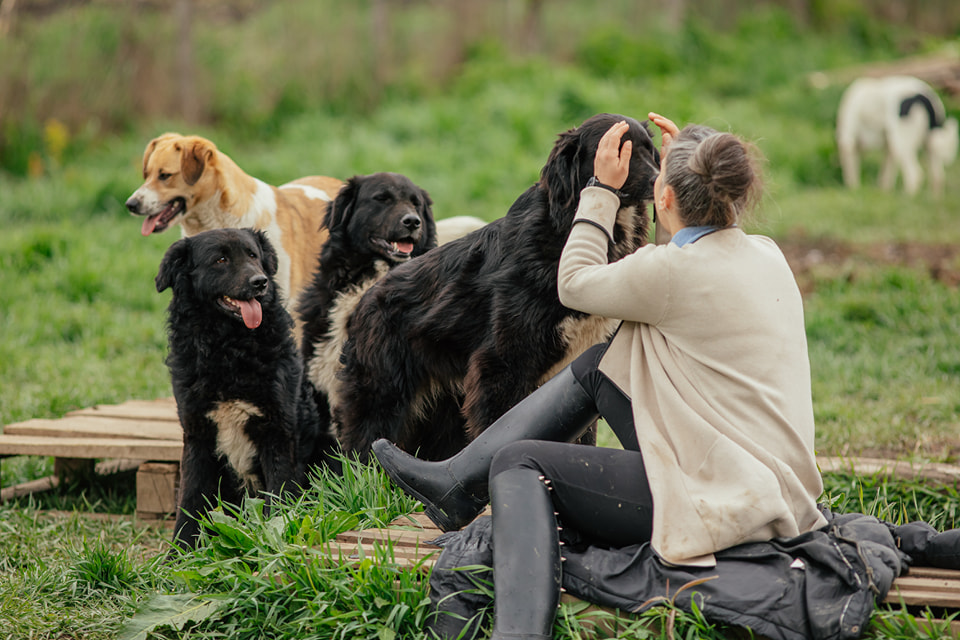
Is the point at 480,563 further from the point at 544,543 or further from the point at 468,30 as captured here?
the point at 468,30

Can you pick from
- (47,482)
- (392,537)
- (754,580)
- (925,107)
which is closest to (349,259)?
(392,537)

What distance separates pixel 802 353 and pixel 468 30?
13503mm

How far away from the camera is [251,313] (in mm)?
3850

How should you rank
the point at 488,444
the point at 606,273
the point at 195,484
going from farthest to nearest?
the point at 195,484
the point at 488,444
the point at 606,273

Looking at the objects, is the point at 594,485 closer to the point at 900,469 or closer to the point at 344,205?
the point at 900,469

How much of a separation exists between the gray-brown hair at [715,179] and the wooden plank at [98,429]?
298 centimetres

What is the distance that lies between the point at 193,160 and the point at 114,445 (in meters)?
1.99

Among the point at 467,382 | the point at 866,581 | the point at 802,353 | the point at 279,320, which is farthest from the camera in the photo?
the point at 279,320

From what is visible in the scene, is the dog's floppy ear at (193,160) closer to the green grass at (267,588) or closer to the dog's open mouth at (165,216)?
the dog's open mouth at (165,216)

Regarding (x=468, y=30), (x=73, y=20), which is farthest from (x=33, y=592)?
(x=468, y=30)

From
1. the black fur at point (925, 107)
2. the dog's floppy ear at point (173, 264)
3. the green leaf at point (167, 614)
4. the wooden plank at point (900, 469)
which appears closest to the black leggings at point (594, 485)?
the green leaf at point (167, 614)

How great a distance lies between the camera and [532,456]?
2611 mm

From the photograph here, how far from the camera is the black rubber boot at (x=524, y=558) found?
236 cm

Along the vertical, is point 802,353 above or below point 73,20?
below
